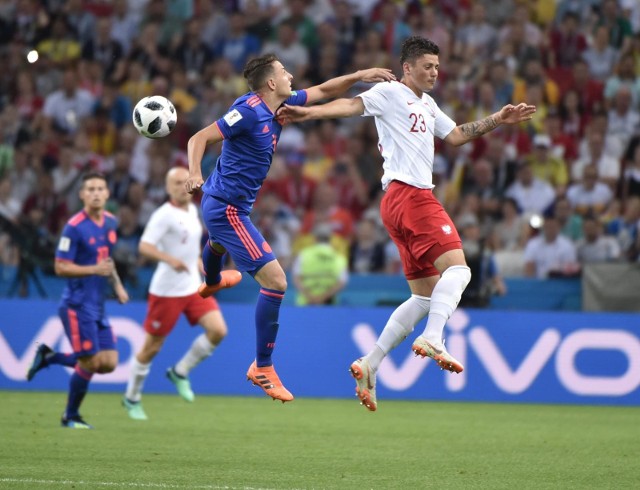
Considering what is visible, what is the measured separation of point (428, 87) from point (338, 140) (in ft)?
29.0

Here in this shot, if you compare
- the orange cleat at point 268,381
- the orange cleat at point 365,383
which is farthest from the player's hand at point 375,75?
the orange cleat at point 268,381

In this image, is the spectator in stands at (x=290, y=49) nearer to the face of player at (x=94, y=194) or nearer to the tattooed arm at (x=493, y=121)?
the face of player at (x=94, y=194)

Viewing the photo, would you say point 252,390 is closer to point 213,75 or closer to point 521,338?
point 521,338

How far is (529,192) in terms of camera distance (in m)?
16.2

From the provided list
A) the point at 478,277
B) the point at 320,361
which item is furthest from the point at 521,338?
the point at 320,361

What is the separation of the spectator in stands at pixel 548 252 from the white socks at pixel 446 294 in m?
6.89

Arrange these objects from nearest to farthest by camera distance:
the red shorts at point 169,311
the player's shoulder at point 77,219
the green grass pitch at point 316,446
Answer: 1. the green grass pitch at point 316,446
2. the player's shoulder at point 77,219
3. the red shorts at point 169,311

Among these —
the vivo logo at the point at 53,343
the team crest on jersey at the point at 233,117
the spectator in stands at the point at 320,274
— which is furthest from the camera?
the spectator in stands at the point at 320,274

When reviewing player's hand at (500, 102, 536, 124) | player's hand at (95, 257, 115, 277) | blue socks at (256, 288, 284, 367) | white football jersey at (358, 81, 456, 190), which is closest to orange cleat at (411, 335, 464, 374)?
blue socks at (256, 288, 284, 367)

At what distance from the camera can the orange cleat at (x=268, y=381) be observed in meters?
8.24

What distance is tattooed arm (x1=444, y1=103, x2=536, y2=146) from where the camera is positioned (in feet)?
28.0

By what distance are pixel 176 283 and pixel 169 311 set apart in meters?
0.30

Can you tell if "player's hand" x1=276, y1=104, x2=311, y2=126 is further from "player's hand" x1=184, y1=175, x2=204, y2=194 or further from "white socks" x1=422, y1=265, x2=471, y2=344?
"white socks" x1=422, y1=265, x2=471, y2=344

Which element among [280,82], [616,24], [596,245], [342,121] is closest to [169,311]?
[280,82]
